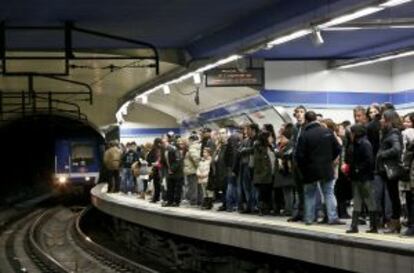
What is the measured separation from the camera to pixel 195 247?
15508 mm

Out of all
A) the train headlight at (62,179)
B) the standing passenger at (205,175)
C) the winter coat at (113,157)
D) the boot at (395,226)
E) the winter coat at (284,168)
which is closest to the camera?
the boot at (395,226)

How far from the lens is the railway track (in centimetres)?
1750

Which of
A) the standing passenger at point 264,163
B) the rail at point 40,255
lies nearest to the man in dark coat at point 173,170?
the rail at point 40,255

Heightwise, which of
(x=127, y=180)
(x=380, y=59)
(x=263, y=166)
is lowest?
(x=127, y=180)

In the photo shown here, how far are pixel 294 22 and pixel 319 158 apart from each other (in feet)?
13.6

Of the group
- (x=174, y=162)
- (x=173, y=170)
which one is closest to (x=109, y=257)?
(x=173, y=170)

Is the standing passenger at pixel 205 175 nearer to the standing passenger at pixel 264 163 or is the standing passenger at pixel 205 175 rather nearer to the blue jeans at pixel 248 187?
the blue jeans at pixel 248 187

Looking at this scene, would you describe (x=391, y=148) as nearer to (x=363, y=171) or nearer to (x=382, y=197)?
(x=363, y=171)

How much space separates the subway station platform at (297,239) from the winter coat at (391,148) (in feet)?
2.84

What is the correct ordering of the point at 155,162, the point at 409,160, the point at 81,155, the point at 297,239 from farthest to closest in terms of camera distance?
the point at 81,155, the point at 155,162, the point at 297,239, the point at 409,160

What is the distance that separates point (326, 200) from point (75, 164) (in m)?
28.2

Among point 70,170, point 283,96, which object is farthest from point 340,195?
point 70,170

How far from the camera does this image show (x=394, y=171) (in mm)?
9289

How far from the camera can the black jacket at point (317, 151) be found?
10836 millimetres
